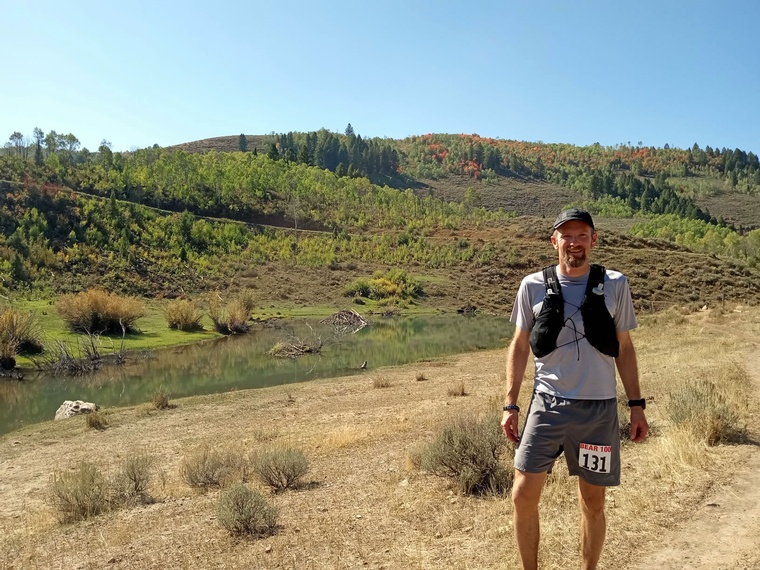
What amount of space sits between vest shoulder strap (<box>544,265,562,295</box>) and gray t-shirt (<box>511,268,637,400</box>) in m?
0.04

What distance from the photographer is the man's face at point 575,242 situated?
140 inches

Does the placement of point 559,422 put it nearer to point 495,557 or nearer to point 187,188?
point 495,557

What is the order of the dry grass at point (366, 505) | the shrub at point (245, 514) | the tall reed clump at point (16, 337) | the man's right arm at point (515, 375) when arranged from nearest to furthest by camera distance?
the man's right arm at point (515, 375), the dry grass at point (366, 505), the shrub at point (245, 514), the tall reed clump at point (16, 337)

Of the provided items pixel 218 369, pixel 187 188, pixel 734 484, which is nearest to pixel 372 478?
pixel 734 484

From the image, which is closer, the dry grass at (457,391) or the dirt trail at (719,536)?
the dirt trail at (719,536)

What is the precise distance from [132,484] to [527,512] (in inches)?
252

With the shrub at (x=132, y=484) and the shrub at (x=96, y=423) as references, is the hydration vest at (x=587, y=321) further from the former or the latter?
the shrub at (x=96, y=423)

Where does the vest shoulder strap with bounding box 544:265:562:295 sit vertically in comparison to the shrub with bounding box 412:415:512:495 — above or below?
above

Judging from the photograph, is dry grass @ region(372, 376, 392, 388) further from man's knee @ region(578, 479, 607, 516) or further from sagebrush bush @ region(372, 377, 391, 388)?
man's knee @ region(578, 479, 607, 516)

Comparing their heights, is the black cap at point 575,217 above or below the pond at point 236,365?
above

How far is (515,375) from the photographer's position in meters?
3.74

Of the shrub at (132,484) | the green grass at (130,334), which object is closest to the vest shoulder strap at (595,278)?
the shrub at (132,484)

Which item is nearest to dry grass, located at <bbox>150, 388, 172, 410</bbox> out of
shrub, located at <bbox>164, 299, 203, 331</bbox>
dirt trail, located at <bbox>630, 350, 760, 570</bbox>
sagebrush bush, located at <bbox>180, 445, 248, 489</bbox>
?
sagebrush bush, located at <bbox>180, 445, 248, 489</bbox>

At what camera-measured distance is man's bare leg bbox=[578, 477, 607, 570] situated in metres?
3.56
